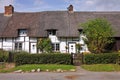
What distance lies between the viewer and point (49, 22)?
4259 centimetres

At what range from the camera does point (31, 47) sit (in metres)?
41.5

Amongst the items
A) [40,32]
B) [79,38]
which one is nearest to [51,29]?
[40,32]

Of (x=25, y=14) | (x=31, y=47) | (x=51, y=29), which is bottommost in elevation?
(x=31, y=47)

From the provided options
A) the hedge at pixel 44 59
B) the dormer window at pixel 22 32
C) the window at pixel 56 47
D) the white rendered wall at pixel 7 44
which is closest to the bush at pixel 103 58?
the hedge at pixel 44 59

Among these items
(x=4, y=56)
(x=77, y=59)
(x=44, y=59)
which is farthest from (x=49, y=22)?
(x=44, y=59)

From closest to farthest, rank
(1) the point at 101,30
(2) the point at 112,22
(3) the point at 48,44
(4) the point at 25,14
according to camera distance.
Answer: (1) the point at 101,30
(3) the point at 48,44
(2) the point at 112,22
(4) the point at 25,14

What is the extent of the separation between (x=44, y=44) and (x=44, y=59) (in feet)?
28.9

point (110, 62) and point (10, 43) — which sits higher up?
point (10, 43)

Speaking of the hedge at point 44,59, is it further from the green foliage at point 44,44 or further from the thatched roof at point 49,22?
the thatched roof at point 49,22

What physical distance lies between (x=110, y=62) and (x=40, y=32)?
44.0 ft

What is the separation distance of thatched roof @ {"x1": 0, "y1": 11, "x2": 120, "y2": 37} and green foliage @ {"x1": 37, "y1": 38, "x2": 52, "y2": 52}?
87 centimetres

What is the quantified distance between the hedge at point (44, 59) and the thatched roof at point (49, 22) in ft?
31.1

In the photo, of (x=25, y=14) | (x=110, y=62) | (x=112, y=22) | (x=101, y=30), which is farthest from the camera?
(x=25, y=14)

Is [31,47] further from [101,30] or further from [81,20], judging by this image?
[101,30]
